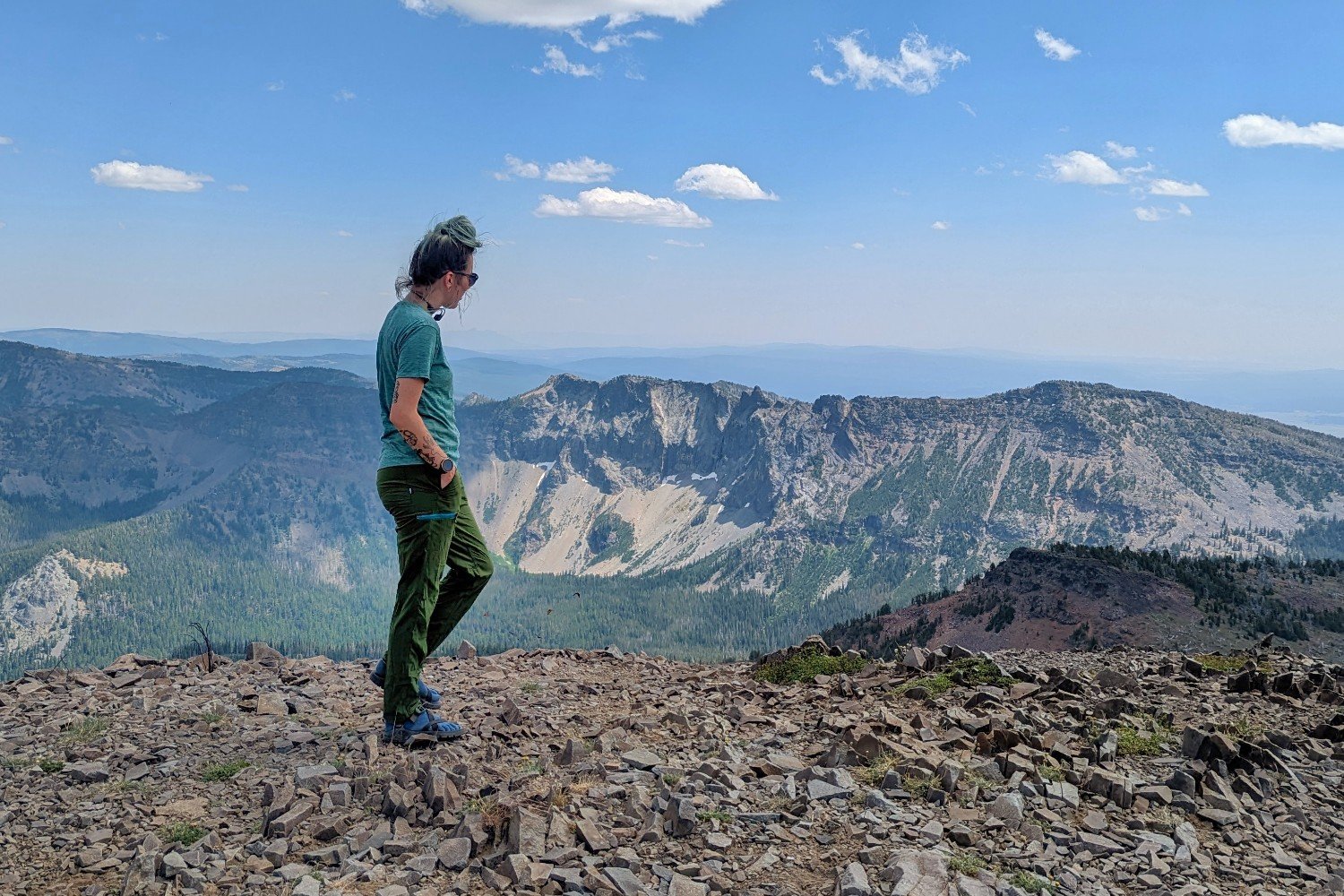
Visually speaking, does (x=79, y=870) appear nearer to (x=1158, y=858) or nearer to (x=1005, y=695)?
(x=1158, y=858)

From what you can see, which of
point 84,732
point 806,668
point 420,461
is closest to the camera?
point 420,461

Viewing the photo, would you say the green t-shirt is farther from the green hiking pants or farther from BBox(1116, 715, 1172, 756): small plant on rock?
BBox(1116, 715, 1172, 756): small plant on rock

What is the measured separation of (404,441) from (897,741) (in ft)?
18.8

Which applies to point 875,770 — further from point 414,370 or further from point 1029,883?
point 414,370

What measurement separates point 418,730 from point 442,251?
493 cm

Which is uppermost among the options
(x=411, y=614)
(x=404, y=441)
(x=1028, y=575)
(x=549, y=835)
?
(x=404, y=441)

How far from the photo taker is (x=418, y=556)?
8.91m

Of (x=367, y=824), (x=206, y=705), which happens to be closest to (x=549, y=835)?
(x=367, y=824)

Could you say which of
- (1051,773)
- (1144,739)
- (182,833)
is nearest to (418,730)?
(182,833)

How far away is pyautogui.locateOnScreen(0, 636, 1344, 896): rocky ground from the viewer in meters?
6.53

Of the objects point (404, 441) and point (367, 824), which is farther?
point (404, 441)

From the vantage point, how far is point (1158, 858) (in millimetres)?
6676

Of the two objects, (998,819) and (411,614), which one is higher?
(411,614)

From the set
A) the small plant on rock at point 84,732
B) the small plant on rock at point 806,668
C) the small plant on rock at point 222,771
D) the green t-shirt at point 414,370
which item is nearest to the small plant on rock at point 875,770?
the small plant on rock at point 806,668
